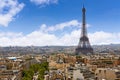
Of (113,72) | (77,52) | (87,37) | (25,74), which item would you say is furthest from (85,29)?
(113,72)

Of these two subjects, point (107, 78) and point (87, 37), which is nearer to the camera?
point (107, 78)

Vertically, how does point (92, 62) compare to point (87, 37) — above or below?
below

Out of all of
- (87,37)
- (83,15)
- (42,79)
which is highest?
(83,15)

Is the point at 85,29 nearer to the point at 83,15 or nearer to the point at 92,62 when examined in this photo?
the point at 83,15

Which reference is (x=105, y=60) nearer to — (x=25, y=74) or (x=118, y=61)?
(x=118, y=61)

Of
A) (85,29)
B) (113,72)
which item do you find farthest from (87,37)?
(113,72)

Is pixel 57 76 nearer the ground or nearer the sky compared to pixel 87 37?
nearer the ground

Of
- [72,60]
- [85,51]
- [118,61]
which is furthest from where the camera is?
[85,51]

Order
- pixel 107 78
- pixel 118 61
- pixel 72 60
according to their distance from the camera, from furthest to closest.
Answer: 1. pixel 72 60
2. pixel 118 61
3. pixel 107 78

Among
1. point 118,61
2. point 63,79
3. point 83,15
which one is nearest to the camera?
point 63,79
